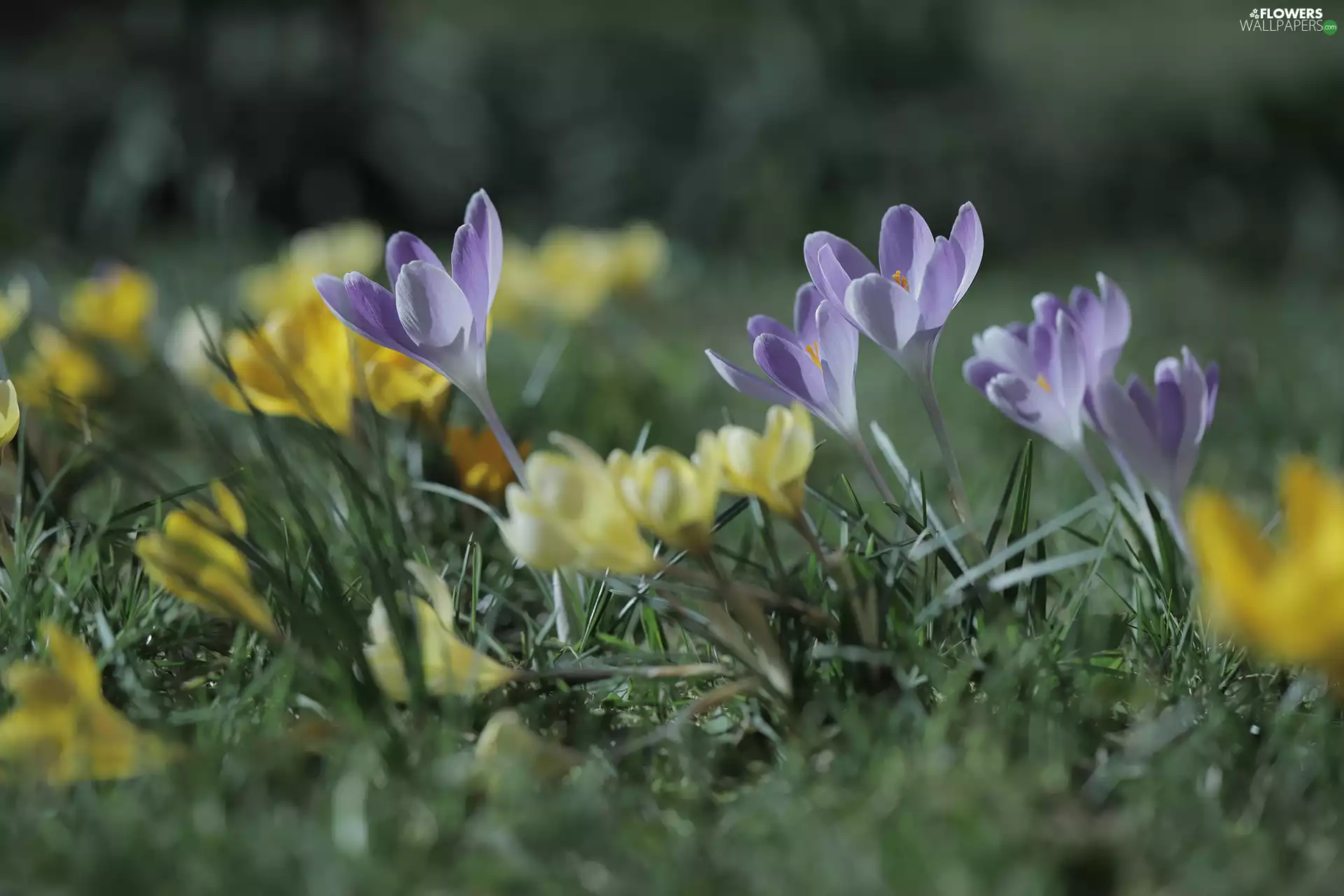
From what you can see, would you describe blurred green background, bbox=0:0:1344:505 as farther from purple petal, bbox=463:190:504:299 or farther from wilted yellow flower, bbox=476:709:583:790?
wilted yellow flower, bbox=476:709:583:790

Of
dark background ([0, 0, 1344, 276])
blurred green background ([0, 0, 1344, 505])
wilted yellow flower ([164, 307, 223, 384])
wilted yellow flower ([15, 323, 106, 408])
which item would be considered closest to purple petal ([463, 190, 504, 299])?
wilted yellow flower ([164, 307, 223, 384])

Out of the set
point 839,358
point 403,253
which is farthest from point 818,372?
point 403,253

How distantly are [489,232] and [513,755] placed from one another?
373 mm

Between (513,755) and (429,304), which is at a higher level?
(429,304)

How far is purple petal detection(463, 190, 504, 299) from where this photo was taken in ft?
2.77

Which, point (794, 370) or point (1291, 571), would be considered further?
point (794, 370)

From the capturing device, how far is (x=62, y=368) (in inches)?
70.3

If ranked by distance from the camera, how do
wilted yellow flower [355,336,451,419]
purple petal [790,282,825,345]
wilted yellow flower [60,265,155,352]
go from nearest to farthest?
purple petal [790,282,825,345] < wilted yellow flower [355,336,451,419] < wilted yellow flower [60,265,155,352]

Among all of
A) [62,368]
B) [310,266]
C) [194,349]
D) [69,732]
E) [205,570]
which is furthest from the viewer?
[310,266]

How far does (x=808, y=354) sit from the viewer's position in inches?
34.0

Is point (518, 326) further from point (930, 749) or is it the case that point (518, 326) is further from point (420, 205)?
point (420, 205)

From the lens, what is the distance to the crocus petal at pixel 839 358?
0.84 meters

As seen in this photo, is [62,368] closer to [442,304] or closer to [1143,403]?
[442,304]

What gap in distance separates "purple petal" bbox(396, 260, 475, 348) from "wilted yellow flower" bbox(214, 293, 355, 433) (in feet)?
0.69
